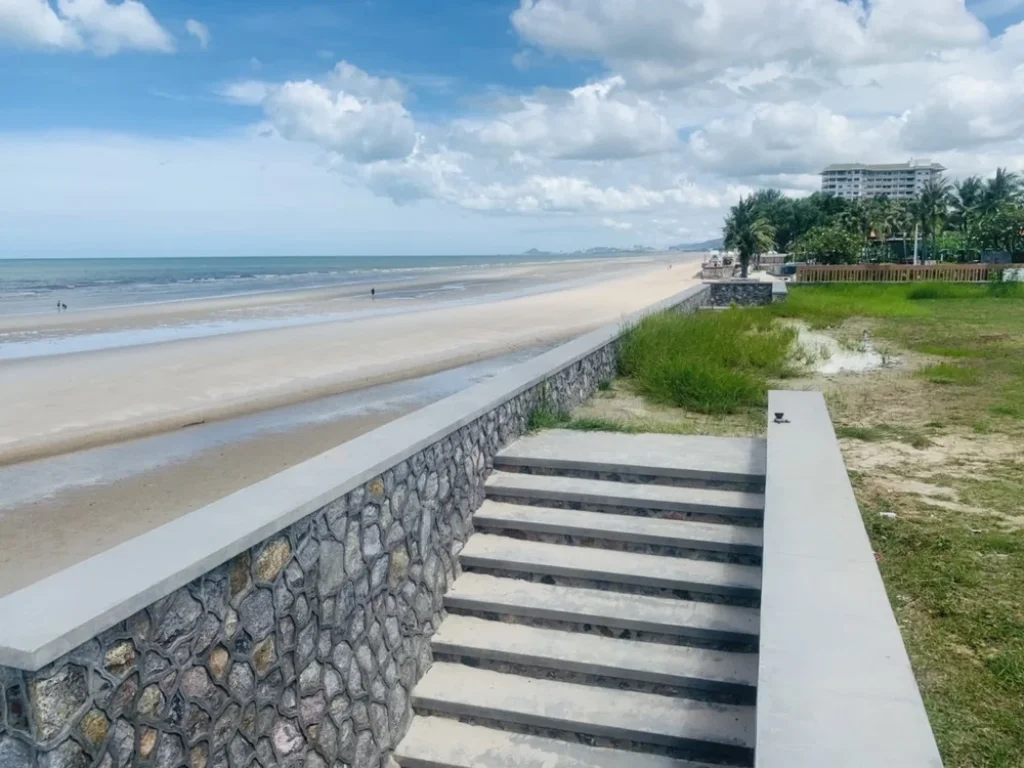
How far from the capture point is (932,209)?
6325 cm

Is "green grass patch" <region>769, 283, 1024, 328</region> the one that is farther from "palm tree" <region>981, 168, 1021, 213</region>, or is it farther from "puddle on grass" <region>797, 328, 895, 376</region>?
"palm tree" <region>981, 168, 1021, 213</region>

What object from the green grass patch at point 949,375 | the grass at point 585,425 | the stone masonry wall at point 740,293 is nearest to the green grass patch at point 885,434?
the grass at point 585,425

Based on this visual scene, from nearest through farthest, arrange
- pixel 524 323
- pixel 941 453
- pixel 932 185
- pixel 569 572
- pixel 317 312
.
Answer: pixel 569 572 → pixel 941 453 → pixel 524 323 → pixel 317 312 → pixel 932 185

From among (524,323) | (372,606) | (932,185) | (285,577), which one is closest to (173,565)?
(285,577)

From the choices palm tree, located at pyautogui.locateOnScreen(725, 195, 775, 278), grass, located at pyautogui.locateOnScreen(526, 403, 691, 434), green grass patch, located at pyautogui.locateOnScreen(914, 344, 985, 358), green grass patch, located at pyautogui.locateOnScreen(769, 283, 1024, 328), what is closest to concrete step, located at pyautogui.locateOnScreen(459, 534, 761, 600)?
grass, located at pyautogui.locateOnScreen(526, 403, 691, 434)

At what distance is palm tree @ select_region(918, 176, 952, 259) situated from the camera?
208 feet

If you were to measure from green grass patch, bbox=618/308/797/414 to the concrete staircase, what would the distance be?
2947 millimetres

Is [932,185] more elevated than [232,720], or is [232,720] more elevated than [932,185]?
[932,185]

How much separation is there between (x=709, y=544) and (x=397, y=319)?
82.5ft

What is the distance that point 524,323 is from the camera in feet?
92.4

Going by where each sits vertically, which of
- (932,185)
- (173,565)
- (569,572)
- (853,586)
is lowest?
(569,572)

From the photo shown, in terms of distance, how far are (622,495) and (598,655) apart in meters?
1.32

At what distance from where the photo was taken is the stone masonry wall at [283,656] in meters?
2.48

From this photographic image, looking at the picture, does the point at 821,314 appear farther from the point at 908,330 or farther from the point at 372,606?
the point at 372,606
